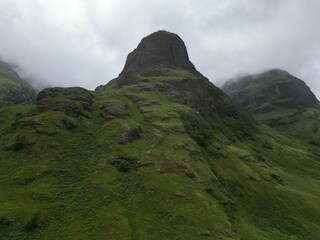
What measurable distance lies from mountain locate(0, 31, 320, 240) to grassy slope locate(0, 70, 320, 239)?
37 cm

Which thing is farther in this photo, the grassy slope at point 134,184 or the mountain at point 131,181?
the mountain at point 131,181

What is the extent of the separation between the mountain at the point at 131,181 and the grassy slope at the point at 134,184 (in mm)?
368

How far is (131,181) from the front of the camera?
416ft

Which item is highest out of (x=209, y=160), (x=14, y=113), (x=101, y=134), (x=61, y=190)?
(x=14, y=113)

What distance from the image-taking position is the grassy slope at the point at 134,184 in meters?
102

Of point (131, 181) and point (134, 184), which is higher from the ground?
point (131, 181)

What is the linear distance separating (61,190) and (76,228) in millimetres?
21681

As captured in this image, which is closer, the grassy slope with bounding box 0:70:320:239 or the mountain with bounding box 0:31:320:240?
the grassy slope with bounding box 0:70:320:239

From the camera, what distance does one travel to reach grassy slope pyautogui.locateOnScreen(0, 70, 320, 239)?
101812mm

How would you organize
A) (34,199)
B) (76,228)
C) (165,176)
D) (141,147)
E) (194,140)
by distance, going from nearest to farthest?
(76,228)
(34,199)
(165,176)
(141,147)
(194,140)

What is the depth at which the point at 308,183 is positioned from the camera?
194 metres

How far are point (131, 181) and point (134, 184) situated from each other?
2717 millimetres

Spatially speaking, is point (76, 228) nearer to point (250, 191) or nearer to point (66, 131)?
point (66, 131)

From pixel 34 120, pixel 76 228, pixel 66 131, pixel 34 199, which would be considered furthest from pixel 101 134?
pixel 76 228
